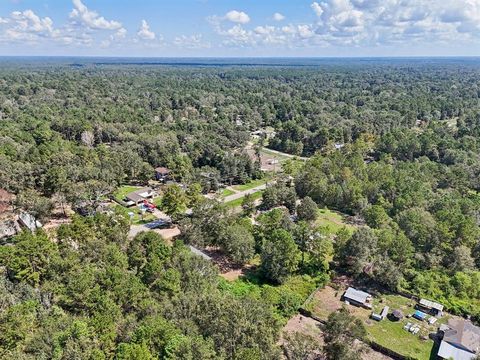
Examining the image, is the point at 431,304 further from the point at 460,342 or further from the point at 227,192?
the point at 227,192

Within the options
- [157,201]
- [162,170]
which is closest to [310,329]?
[157,201]

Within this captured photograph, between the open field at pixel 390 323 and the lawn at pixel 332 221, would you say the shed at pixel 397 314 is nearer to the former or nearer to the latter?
the open field at pixel 390 323

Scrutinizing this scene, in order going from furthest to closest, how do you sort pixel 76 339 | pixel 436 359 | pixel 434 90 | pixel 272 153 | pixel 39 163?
pixel 434 90
pixel 272 153
pixel 39 163
pixel 436 359
pixel 76 339

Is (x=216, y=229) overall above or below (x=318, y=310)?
above

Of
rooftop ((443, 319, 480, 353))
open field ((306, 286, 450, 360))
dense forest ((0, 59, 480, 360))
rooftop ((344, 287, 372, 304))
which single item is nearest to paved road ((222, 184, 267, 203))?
dense forest ((0, 59, 480, 360))

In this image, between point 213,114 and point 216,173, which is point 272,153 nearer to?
point 216,173

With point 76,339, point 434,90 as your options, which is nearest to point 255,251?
point 76,339

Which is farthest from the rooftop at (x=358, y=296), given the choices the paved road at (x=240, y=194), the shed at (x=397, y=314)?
the paved road at (x=240, y=194)
